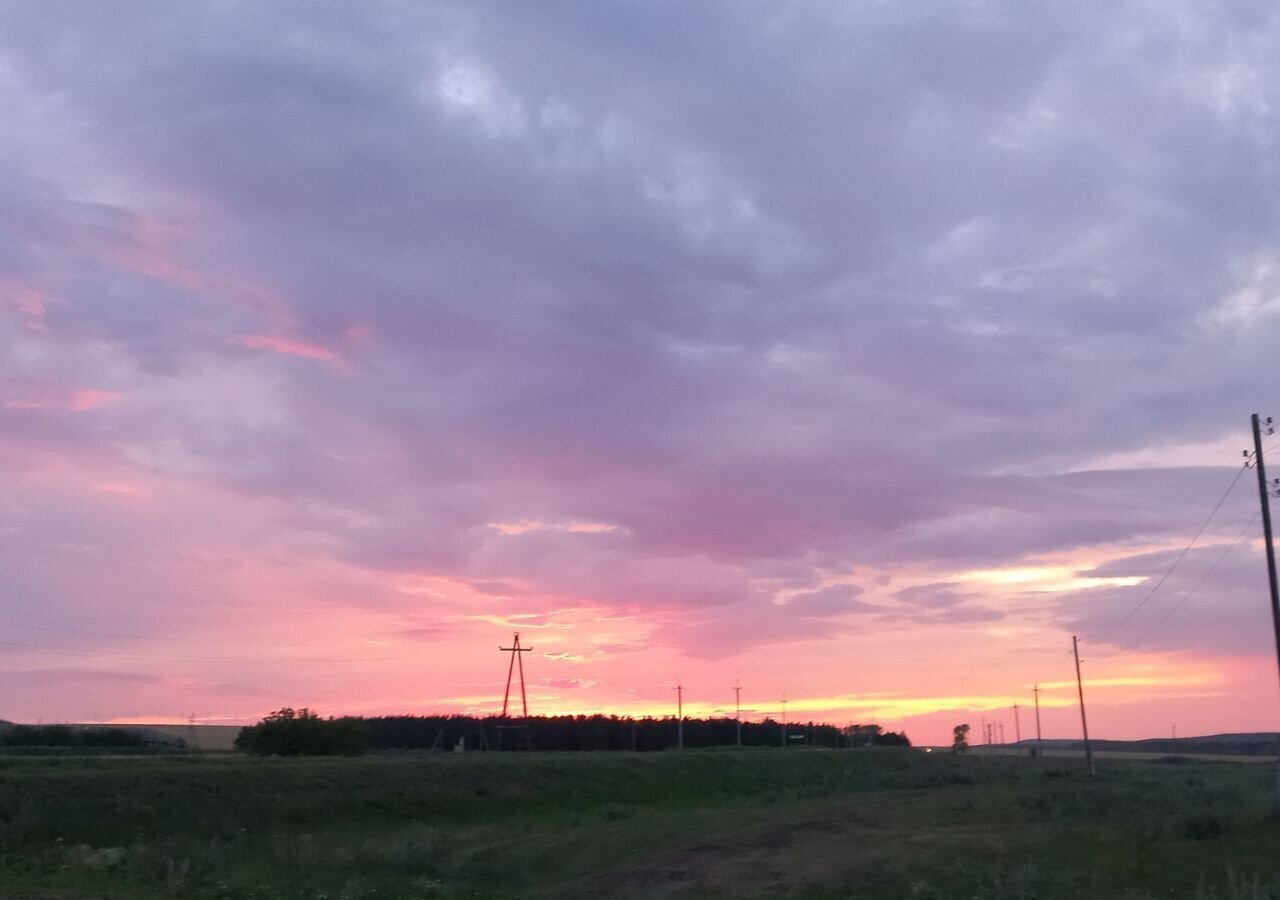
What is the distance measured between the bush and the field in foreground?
19866mm

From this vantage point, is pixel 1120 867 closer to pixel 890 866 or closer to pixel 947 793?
pixel 890 866

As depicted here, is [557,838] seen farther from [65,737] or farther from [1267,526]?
[65,737]

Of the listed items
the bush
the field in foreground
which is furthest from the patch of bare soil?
the bush

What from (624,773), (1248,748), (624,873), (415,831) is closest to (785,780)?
(624,773)

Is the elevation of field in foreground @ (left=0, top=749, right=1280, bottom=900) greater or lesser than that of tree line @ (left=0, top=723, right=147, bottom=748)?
lesser

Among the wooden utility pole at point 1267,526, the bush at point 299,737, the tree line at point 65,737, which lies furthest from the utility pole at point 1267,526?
the tree line at point 65,737

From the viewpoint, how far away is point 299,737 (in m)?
79.1

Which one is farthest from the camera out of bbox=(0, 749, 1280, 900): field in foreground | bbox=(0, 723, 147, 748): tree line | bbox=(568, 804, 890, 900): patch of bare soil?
bbox=(0, 723, 147, 748): tree line

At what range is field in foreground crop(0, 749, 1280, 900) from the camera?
2934 cm

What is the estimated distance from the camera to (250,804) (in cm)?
4750

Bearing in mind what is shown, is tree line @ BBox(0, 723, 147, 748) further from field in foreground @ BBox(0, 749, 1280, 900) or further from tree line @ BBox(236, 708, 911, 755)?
field in foreground @ BBox(0, 749, 1280, 900)

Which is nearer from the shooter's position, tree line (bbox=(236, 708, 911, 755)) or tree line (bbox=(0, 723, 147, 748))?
tree line (bbox=(236, 708, 911, 755))

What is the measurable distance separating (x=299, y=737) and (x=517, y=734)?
151 ft

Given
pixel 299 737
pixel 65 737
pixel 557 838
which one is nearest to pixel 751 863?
pixel 557 838
